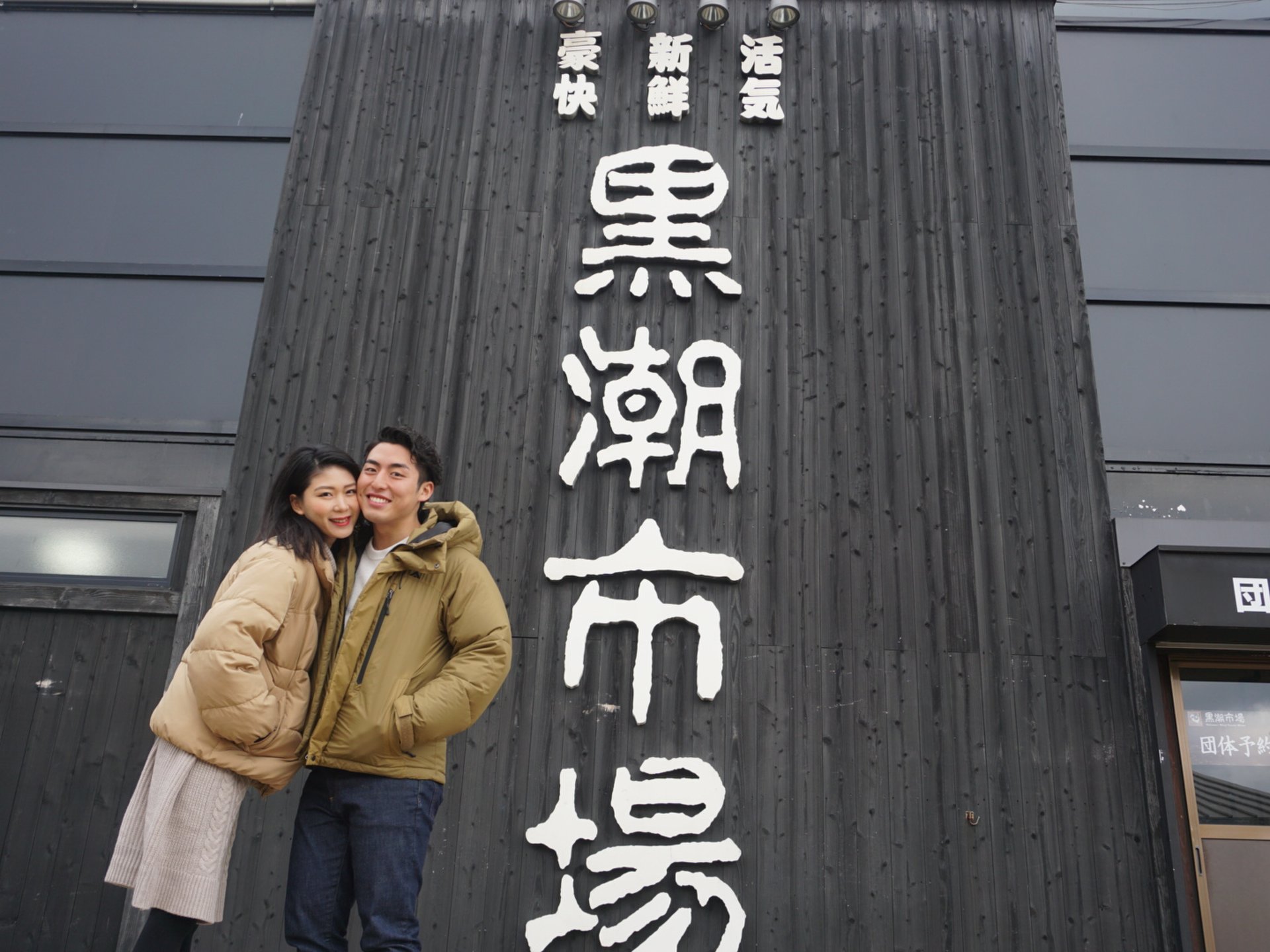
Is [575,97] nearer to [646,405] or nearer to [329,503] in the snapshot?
[646,405]

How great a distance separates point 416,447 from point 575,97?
3949mm

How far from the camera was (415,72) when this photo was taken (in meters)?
6.43

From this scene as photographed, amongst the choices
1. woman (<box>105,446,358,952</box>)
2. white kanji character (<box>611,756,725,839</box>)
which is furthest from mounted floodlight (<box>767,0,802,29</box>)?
woman (<box>105,446,358,952</box>)

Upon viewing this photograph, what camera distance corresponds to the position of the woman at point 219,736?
2.55m

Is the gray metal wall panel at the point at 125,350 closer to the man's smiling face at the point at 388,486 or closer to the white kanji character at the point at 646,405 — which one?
the white kanji character at the point at 646,405

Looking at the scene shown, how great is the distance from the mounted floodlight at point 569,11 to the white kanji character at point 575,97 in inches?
15.2

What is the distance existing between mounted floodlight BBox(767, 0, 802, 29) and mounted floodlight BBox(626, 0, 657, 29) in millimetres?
730

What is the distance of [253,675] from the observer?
8.56 ft

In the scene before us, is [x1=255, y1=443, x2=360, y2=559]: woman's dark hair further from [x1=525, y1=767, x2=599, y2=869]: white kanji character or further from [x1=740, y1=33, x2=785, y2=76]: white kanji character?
[x1=740, y1=33, x2=785, y2=76]: white kanji character

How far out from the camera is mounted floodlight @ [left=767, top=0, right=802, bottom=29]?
6.30 metres

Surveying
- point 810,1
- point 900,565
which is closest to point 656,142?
point 810,1

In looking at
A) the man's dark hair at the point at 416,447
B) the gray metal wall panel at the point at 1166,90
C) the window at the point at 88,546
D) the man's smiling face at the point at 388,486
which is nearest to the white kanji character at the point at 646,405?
the window at the point at 88,546

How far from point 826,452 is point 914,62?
2.69m

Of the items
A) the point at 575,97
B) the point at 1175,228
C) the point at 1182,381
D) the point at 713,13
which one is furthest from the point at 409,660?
the point at 1175,228
